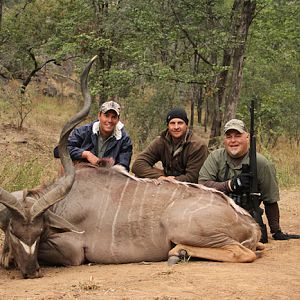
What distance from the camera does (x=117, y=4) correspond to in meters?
13.1

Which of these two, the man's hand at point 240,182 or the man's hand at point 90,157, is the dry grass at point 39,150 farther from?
the man's hand at point 240,182

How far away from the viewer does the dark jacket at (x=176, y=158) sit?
17.7 feet

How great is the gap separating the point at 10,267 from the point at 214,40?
309 inches

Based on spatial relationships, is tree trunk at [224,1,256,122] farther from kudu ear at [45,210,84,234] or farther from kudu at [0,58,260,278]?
kudu ear at [45,210,84,234]

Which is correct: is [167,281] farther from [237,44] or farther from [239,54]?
[239,54]

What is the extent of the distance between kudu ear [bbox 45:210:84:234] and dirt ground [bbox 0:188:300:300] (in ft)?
0.91

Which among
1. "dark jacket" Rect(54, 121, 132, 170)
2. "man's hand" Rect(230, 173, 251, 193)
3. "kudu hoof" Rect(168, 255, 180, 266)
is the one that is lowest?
"kudu hoof" Rect(168, 255, 180, 266)

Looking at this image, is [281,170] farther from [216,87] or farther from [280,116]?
[280,116]

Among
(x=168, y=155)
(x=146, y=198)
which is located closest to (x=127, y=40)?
(x=168, y=155)

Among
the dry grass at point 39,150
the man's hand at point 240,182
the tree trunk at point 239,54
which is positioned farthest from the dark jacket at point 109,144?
the tree trunk at point 239,54

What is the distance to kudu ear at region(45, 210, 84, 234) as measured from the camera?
4.21m

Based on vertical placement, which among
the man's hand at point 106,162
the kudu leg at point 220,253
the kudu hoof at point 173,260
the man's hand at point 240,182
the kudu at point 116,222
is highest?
the man's hand at point 106,162

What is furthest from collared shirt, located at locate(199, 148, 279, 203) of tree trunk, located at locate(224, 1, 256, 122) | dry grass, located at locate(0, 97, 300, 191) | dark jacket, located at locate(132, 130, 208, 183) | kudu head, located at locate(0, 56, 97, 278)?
tree trunk, located at locate(224, 1, 256, 122)

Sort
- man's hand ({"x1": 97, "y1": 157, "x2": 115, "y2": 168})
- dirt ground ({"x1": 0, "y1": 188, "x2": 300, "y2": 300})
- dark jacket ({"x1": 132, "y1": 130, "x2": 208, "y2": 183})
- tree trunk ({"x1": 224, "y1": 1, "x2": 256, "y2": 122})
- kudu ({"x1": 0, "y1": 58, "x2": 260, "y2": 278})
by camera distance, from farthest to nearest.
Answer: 1. tree trunk ({"x1": 224, "y1": 1, "x2": 256, "y2": 122})
2. dark jacket ({"x1": 132, "y1": 130, "x2": 208, "y2": 183})
3. man's hand ({"x1": 97, "y1": 157, "x2": 115, "y2": 168})
4. kudu ({"x1": 0, "y1": 58, "x2": 260, "y2": 278})
5. dirt ground ({"x1": 0, "y1": 188, "x2": 300, "y2": 300})
